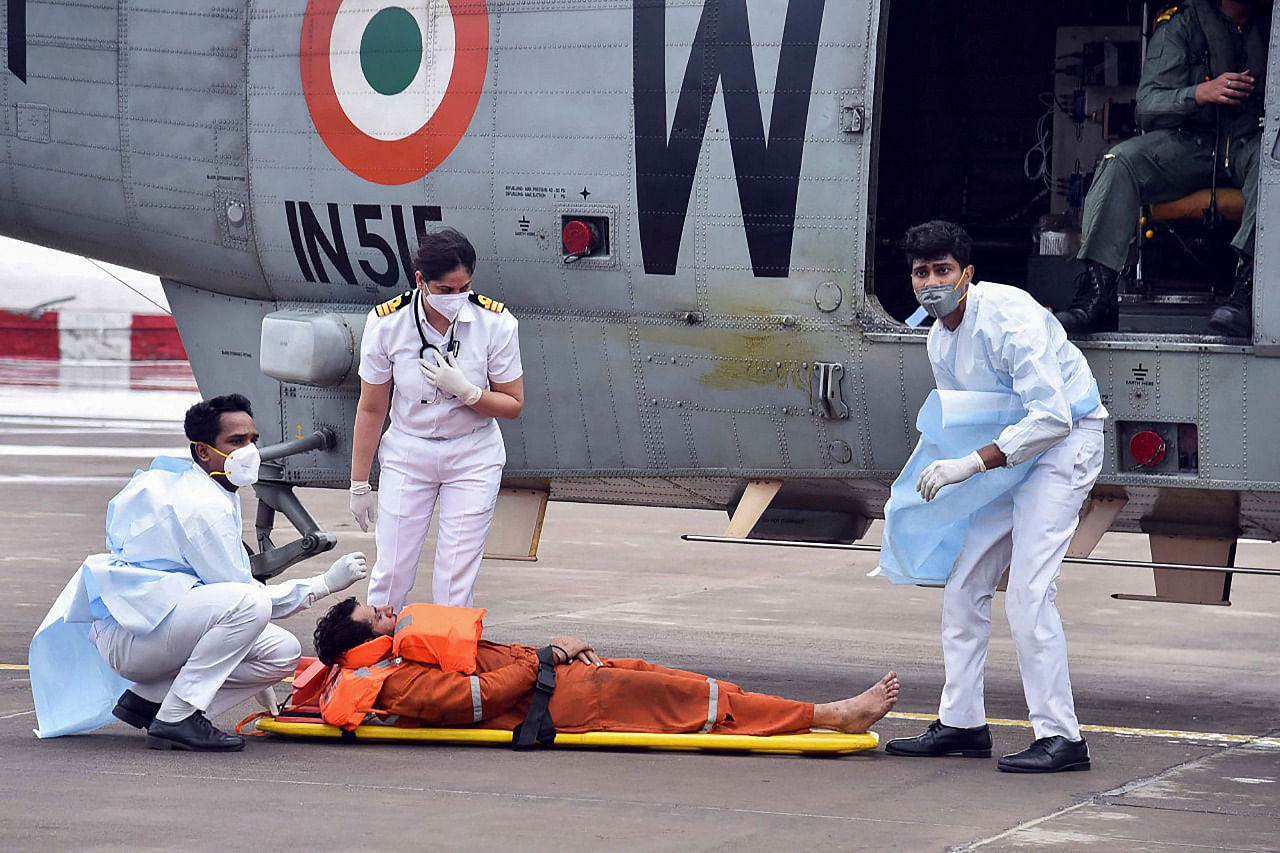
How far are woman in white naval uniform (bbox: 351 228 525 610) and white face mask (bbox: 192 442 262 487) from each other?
0.93 metres

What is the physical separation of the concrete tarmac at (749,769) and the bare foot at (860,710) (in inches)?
5.5

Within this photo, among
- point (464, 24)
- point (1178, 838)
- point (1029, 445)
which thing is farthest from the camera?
point (464, 24)

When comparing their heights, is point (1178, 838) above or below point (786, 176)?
below

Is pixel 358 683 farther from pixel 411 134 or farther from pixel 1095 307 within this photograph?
pixel 1095 307

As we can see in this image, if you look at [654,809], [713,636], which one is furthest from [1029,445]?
[713,636]

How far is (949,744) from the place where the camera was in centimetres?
662

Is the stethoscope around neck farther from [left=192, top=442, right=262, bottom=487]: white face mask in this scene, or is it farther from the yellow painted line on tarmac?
the yellow painted line on tarmac

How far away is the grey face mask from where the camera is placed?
6.37 meters

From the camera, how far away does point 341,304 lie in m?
8.47

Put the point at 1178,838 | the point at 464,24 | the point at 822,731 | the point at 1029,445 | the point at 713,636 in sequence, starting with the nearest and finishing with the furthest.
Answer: the point at 1178,838, the point at 1029,445, the point at 822,731, the point at 464,24, the point at 713,636

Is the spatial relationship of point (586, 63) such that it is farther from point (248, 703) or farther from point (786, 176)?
point (248, 703)

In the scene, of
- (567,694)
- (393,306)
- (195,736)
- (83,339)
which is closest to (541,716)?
(567,694)

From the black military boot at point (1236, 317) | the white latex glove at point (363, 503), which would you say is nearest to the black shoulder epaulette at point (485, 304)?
the white latex glove at point (363, 503)

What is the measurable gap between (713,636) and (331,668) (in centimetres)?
392
